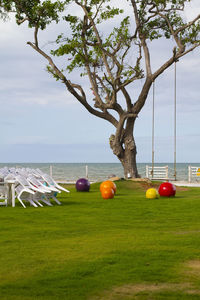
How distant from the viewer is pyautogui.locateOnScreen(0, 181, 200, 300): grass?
4535mm

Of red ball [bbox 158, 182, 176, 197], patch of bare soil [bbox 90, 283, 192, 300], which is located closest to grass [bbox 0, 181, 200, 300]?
patch of bare soil [bbox 90, 283, 192, 300]

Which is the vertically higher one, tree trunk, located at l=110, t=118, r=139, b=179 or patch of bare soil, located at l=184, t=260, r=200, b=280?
tree trunk, located at l=110, t=118, r=139, b=179

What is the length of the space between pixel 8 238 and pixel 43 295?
3.17 metres

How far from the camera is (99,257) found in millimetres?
5898

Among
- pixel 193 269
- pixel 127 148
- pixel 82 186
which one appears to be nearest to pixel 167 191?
pixel 82 186

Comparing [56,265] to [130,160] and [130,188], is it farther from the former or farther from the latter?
[130,160]

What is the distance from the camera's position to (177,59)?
2592 centimetres

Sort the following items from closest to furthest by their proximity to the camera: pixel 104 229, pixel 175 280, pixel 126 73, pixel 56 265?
1. pixel 175 280
2. pixel 56 265
3. pixel 104 229
4. pixel 126 73

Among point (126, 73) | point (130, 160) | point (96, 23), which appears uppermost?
point (96, 23)

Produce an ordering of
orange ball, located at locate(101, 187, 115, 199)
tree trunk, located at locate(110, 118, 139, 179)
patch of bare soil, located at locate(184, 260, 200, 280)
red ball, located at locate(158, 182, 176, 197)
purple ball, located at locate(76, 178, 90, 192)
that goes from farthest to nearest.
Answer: tree trunk, located at locate(110, 118, 139, 179) < purple ball, located at locate(76, 178, 90, 192) < red ball, located at locate(158, 182, 176, 197) < orange ball, located at locate(101, 187, 115, 199) < patch of bare soil, located at locate(184, 260, 200, 280)

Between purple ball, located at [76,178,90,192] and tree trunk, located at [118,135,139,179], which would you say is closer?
purple ball, located at [76,178,90,192]

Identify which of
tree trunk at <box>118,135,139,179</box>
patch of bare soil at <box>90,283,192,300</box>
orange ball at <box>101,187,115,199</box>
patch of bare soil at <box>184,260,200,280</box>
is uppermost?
tree trunk at <box>118,135,139,179</box>

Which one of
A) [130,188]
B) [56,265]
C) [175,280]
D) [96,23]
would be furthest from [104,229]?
[96,23]

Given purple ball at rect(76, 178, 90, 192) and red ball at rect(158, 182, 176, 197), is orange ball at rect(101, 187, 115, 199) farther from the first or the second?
purple ball at rect(76, 178, 90, 192)
